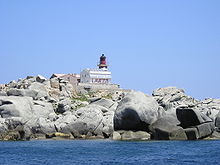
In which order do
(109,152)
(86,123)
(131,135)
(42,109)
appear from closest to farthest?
(109,152)
(131,135)
(86,123)
(42,109)

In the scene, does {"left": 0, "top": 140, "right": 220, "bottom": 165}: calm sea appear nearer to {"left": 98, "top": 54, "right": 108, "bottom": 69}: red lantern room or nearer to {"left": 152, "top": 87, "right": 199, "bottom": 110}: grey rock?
{"left": 152, "top": 87, "right": 199, "bottom": 110}: grey rock

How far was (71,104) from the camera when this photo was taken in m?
62.0

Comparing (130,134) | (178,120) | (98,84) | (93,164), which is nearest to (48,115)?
(130,134)

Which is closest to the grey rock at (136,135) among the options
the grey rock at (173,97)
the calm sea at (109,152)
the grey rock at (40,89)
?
the calm sea at (109,152)

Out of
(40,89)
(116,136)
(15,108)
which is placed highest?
(40,89)

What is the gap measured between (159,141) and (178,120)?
8.92ft

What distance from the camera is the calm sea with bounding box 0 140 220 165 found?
2888 centimetres

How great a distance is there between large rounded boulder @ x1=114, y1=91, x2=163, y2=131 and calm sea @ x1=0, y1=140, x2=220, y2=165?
200 cm

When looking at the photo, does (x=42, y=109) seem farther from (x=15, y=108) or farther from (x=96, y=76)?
(x=96, y=76)

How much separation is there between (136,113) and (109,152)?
711 cm

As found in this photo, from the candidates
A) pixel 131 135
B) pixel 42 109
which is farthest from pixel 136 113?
pixel 42 109

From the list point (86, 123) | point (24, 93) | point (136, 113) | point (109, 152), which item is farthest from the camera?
point (24, 93)

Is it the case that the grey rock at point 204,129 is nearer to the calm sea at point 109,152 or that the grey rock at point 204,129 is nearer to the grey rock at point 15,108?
the calm sea at point 109,152

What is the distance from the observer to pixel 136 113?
40031 millimetres
